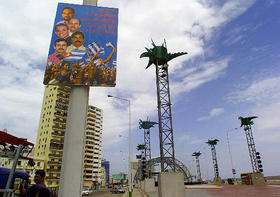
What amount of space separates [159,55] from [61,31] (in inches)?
321

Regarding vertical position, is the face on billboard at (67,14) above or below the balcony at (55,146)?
above

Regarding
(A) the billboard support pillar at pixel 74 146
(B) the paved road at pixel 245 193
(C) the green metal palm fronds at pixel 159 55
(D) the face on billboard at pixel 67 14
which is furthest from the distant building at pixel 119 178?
(D) the face on billboard at pixel 67 14

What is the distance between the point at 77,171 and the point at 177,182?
21.0 ft

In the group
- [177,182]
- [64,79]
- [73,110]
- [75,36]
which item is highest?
[75,36]

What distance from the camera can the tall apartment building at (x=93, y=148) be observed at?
87.6 m

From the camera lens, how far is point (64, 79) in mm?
13422

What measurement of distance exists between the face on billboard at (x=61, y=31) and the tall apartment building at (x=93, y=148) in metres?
81.3

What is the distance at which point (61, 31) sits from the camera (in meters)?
14.3

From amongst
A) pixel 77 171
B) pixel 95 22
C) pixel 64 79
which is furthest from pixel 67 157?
pixel 95 22

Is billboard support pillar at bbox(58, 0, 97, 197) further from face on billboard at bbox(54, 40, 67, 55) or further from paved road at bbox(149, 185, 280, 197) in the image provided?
paved road at bbox(149, 185, 280, 197)

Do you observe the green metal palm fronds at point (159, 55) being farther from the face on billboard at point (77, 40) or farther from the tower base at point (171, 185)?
the tower base at point (171, 185)

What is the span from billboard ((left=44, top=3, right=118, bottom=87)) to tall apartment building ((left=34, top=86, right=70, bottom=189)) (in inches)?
2242

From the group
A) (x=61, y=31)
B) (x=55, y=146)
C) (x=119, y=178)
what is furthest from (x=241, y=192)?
(x=119, y=178)

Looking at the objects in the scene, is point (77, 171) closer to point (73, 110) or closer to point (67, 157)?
point (67, 157)
